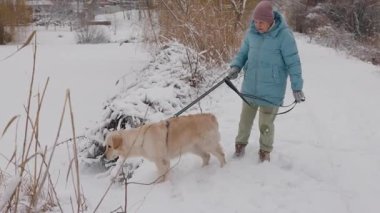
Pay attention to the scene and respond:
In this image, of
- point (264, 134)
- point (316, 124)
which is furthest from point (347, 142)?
point (264, 134)

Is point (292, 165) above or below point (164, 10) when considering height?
below

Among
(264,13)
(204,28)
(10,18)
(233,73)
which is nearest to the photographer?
→ (264,13)

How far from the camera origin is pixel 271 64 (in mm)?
4641

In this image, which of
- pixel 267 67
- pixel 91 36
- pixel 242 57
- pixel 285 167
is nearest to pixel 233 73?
pixel 242 57

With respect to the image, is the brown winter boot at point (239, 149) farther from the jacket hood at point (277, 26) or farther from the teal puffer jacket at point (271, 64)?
the jacket hood at point (277, 26)

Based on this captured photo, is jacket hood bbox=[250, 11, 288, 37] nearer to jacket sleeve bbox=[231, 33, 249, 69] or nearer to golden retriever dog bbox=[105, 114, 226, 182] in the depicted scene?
jacket sleeve bbox=[231, 33, 249, 69]

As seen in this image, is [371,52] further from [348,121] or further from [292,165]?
[292,165]

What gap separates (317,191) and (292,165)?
0.68 m

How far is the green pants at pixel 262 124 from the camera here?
15.8 feet

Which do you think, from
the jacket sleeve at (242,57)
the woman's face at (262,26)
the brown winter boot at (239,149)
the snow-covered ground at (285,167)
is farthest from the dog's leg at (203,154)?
the woman's face at (262,26)

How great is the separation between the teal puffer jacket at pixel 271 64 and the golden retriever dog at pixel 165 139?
1.89 feet

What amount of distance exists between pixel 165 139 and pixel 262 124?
1068 mm

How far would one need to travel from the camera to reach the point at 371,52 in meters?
18.3

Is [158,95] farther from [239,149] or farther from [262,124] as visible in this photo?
[262,124]
